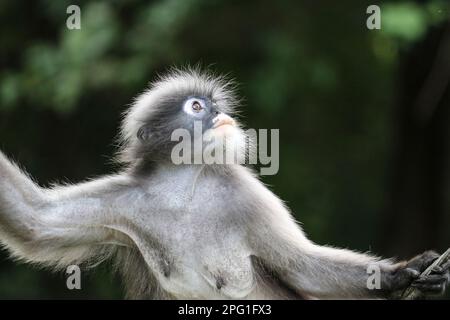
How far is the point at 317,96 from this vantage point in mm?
14695

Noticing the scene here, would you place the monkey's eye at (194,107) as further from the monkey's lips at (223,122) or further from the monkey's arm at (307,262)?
the monkey's arm at (307,262)

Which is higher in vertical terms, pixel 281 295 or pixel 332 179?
pixel 332 179

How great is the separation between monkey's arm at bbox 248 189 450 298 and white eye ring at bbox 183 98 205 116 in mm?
929

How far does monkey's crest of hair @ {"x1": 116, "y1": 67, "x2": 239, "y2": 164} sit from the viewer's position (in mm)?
7387

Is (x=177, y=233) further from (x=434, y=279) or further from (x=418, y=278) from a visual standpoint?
(x=434, y=279)

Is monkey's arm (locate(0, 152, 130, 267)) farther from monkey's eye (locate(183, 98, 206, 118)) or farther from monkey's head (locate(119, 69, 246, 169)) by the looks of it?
monkey's eye (locate(183, 98, 206, 118))

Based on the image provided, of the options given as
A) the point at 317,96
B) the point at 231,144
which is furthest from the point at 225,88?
the point at 317,96

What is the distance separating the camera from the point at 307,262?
277 inches

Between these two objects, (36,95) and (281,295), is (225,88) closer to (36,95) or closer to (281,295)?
(281,295)

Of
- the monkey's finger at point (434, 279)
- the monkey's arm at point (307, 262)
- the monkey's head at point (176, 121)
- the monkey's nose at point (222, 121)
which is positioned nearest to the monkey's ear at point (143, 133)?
the monkey's head at point (176, 121)

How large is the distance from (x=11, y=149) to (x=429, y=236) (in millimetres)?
7053

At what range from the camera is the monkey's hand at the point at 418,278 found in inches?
250

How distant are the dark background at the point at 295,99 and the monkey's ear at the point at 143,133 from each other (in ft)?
15.0

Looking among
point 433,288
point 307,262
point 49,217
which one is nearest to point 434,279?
point 433,288
